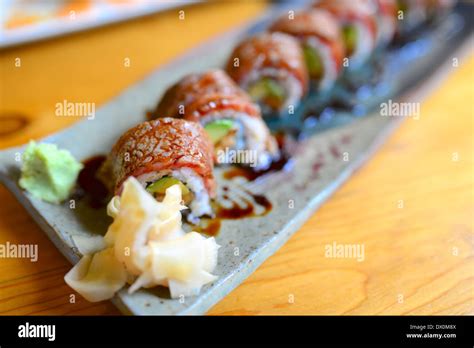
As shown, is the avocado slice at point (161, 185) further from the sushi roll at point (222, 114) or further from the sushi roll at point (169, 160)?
the sushi roll at point (222, 114)

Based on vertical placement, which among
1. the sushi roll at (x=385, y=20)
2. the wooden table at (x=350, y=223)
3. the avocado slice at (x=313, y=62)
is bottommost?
the wooden table at (x=350, y=223)

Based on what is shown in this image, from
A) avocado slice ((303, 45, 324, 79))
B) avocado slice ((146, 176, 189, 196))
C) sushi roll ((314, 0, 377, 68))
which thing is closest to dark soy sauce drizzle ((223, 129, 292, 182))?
avocado slice ((146, 176, 189, 196))

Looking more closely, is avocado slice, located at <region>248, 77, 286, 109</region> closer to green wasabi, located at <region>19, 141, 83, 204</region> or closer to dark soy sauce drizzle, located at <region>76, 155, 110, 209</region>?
dark soy sauce drizzle, located at <region>76, 155, 110, 209</region>

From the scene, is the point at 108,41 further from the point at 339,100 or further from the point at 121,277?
the point at 121,277

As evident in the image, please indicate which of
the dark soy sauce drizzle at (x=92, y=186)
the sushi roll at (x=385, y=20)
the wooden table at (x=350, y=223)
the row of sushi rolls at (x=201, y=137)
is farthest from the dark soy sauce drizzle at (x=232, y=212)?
the sushi roll at (x=385, y=20)

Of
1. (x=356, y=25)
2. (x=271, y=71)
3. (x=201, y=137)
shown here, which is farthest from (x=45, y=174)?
(x=356, y=25)

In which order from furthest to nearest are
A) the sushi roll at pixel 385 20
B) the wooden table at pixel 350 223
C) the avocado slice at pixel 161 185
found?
the sushi roll at pixel 385 20, the avocado slice at pixel 161 185, the wooden table at pixel 350 223

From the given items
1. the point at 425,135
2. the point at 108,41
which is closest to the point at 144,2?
the point at 108,41
